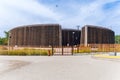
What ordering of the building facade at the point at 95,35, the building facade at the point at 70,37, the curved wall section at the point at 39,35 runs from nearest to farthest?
1. the curved wall section at the point at 39,35
2. the building facade at the point at 95,35
3. the building facade at the point at 70,37

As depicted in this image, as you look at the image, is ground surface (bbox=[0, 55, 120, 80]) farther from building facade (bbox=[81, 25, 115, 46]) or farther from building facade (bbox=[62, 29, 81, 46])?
building facade (bbox=[62, 29, 81, 46])

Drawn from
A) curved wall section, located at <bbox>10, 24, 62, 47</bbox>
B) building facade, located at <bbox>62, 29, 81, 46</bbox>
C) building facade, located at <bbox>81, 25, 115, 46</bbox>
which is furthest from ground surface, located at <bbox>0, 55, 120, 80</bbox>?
building facade, located at <bbox>62, 29, 81, 46</bbox>

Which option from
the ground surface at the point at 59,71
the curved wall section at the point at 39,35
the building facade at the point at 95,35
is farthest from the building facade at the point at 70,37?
the ground surface at the point at 59,71

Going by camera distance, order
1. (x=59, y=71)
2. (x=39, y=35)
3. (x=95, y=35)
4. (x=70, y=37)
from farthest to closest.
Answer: (x=70, y=37) → (x=95, y=35) → (x=39, y=35) → (x=59, y=71)

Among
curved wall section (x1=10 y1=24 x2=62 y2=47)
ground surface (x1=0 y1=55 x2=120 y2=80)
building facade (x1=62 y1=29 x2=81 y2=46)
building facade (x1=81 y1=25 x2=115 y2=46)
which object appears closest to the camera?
ground surface (x1=0 y1=55 x2=120 y2=80)

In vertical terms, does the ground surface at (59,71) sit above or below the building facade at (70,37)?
below

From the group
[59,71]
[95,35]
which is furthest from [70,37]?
[59,71]

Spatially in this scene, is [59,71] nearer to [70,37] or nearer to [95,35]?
[95,35]

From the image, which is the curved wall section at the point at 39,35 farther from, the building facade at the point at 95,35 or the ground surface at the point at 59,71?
the ground surface at the point at 59,71

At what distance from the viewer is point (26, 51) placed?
4631 centimetres

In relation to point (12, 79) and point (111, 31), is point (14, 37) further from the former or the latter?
point (12, 79)

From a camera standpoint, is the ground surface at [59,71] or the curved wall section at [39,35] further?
the curved wall section at [39,35]

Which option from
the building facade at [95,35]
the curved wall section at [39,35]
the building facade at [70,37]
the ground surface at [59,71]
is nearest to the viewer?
the ground surface at [59,71]

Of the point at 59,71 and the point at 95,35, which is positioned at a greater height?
the point at 95,35
